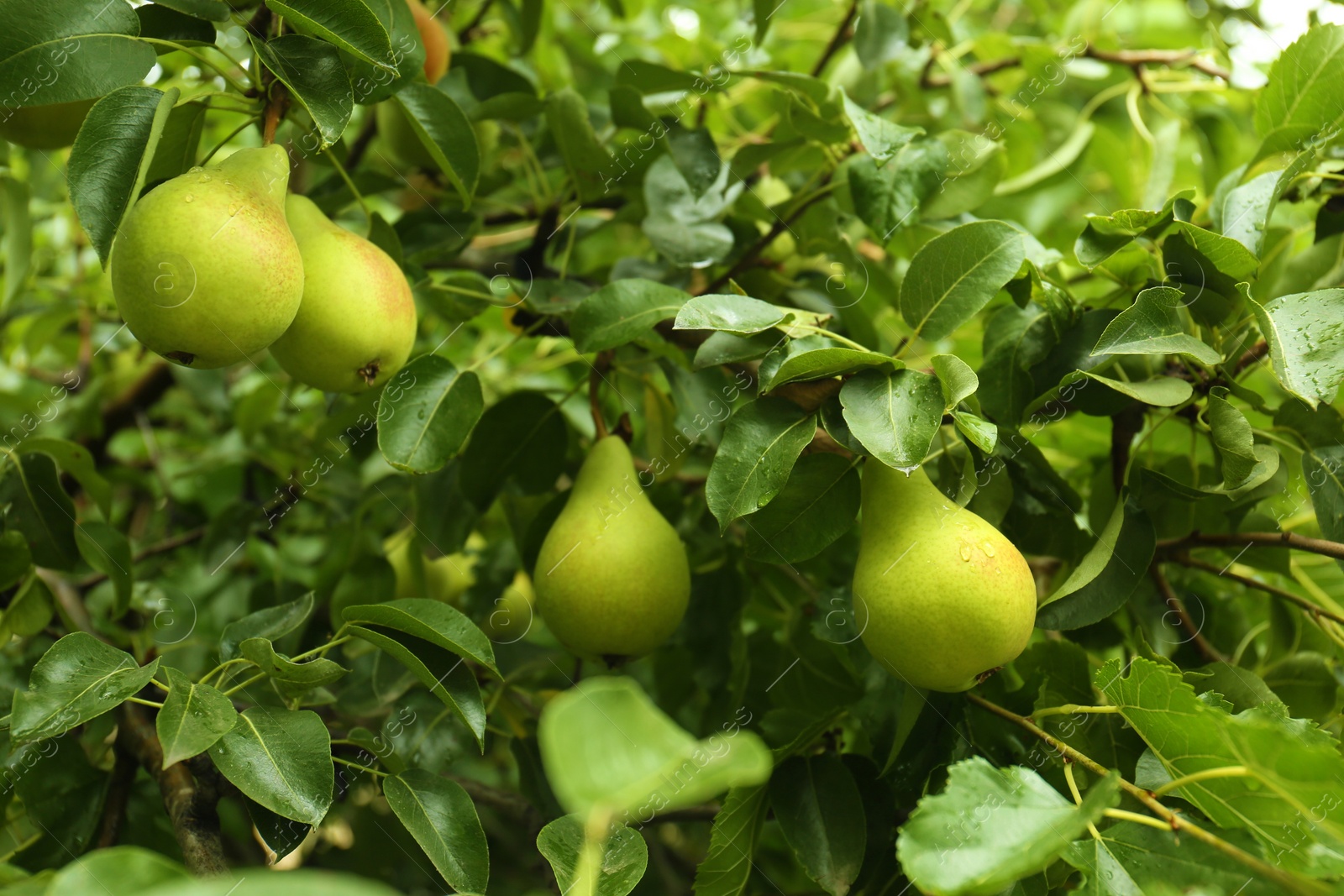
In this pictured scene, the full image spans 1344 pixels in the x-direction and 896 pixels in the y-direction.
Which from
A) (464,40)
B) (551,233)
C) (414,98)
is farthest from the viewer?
(464,40)

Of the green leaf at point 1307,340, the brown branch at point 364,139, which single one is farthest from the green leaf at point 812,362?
the brown branch at point 364,139

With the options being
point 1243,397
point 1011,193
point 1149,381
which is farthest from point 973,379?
point 1011,193

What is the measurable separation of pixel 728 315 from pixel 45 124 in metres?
0.85

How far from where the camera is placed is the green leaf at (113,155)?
0.85 metres

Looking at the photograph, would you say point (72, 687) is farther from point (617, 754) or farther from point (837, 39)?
point (837, 39)

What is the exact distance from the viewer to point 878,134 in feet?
3.62

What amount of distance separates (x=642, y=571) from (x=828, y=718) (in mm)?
255

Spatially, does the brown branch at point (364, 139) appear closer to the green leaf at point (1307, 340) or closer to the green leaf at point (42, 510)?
the green leaf at point (42, 510)

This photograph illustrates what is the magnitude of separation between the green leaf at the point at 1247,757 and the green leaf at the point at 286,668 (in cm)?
72

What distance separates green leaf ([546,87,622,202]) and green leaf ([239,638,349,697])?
0.74m

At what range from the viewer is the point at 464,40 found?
1.94 meters

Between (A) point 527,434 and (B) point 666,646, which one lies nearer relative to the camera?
(A) point 527,434

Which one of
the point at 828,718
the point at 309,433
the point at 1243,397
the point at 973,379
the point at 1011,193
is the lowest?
the point at 309,433

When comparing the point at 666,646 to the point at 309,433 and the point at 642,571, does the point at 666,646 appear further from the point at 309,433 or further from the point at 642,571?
the point at 309,433
